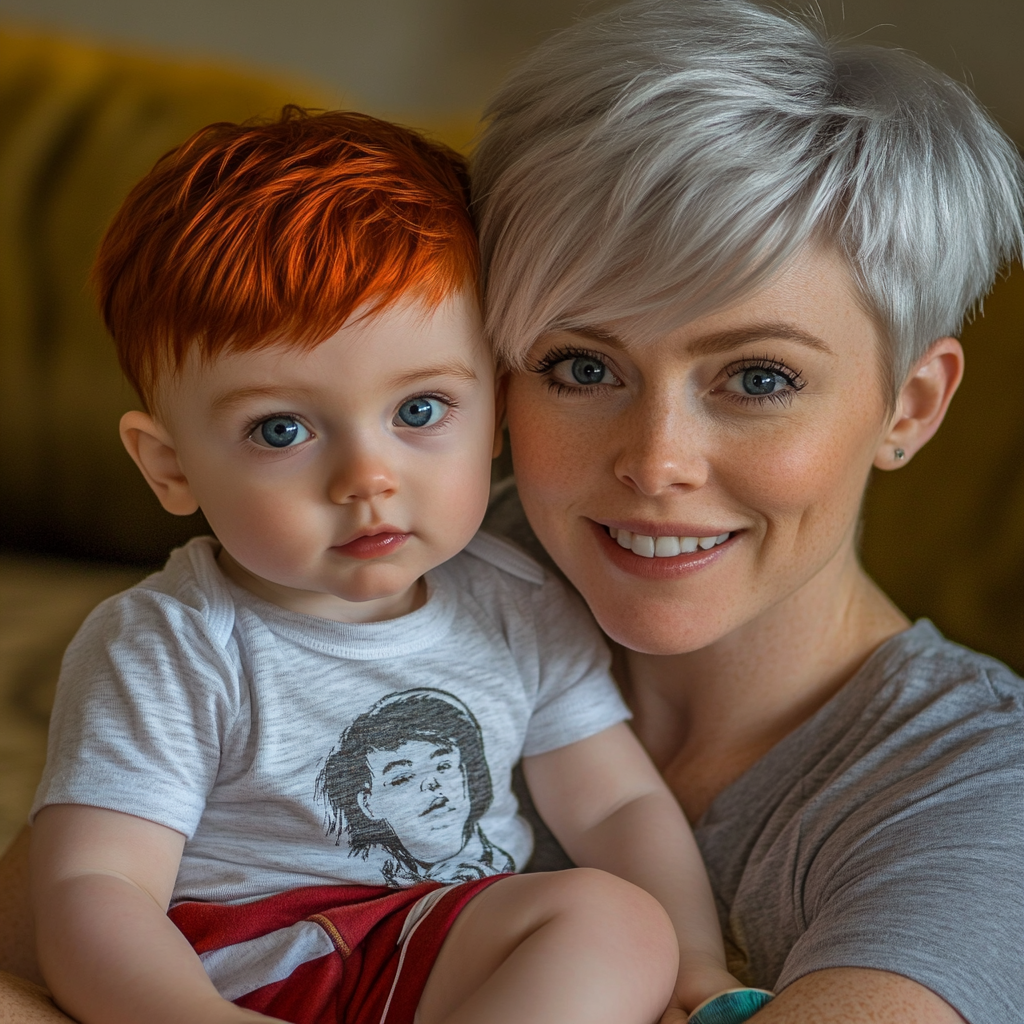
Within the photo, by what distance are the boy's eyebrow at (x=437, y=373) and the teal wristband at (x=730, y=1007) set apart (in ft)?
1.99

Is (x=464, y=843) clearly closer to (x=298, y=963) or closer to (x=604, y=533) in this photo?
(x=298, y=963)

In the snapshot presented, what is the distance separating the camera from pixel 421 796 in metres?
1.18

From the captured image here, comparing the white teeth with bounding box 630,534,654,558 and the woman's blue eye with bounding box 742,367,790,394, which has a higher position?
the woman's blue eye with bounding box 742,367,790,394

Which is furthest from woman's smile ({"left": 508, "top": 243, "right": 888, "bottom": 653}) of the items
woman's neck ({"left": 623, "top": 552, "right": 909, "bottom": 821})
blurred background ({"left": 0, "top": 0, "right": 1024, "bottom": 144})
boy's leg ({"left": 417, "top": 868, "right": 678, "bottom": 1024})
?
blurred background ({"left": 0, "top": 0, "right": 1024, "bottom": 144})

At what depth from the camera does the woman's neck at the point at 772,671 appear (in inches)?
55.3

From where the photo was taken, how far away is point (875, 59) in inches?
47.3

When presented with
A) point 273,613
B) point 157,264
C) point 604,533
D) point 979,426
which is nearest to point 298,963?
point 273,613

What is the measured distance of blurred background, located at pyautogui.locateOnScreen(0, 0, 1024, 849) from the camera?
5.72 ft

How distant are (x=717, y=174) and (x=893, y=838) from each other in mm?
638

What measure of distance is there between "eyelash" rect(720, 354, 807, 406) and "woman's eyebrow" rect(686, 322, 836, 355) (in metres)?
0.03

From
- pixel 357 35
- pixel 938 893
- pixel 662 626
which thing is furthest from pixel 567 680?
pixel 357 35

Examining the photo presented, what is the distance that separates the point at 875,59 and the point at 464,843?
0.91m

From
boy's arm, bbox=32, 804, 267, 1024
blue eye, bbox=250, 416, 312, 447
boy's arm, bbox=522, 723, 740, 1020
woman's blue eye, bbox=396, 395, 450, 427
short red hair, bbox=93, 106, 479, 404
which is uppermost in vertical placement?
short red hair, bbox=93, 106, 479, 404

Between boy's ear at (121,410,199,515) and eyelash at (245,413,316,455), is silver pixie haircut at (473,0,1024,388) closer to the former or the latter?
eyelash at (245,413,316,455)
